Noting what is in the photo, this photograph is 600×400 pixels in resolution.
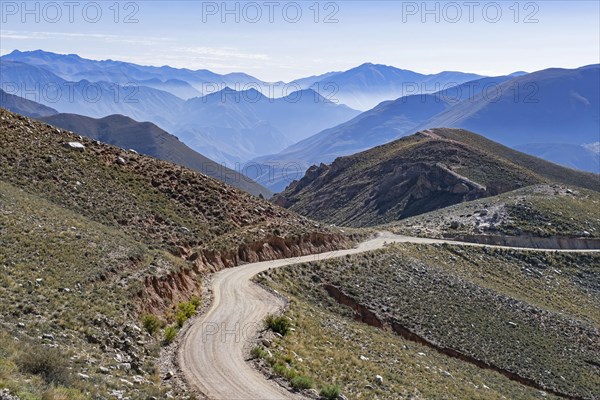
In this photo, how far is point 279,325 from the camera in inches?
948

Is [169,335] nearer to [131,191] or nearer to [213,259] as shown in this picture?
[213,259]

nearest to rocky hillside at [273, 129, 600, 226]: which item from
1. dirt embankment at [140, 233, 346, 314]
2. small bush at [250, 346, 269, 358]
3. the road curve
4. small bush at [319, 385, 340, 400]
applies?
dirt embankment at [140, 233, 346, 314]

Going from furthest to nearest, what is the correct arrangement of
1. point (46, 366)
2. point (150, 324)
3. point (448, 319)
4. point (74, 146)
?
point (74, 146), point (448, 319), point (150, 324), point (46, 366)

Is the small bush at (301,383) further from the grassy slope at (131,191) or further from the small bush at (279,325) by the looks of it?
the grassy slope at (131,191)

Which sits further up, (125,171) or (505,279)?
(125,171)

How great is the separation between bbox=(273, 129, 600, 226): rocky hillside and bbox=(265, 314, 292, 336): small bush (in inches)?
2897

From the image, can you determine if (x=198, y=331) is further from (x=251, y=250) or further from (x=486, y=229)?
(x=486, y=229)

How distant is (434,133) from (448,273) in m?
94.9

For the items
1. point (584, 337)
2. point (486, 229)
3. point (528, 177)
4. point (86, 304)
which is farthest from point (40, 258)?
point (528, 177)

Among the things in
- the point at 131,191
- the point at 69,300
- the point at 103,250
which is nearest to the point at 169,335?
the point at 69,300

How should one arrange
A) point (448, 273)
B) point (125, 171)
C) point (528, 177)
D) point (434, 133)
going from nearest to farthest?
point (125, 171) → point (448, 273) → point (528, 177) → point (434, 133)

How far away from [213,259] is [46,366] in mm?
19893

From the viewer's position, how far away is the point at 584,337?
38688mm

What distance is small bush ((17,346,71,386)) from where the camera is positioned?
47.1ft
